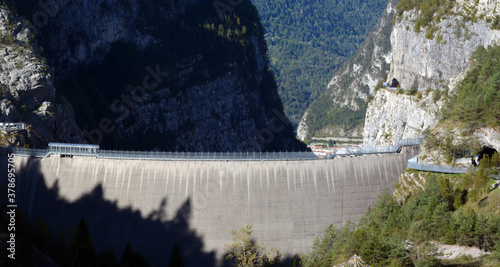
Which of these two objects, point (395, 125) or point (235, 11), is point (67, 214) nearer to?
point (395, 125)

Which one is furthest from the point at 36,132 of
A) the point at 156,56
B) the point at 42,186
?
the point at 156,56

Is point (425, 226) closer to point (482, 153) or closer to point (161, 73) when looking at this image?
point (482, 153)

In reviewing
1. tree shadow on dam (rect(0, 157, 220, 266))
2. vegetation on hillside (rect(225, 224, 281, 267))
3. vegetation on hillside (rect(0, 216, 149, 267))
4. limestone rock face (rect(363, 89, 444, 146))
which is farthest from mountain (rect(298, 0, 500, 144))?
vegetation on hillside (rect(0, 216, 149, 267))

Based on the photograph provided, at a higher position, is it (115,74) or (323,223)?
(115,74)

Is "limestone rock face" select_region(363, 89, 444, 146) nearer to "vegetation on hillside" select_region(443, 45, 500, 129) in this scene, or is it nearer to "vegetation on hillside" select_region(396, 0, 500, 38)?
"vegetation on hillside" select_region(443, 45, 500, 129)

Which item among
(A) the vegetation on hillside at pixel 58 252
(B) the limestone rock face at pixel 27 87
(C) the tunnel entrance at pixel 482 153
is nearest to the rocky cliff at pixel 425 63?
(C) the tunnel entrance at pixel 482 153

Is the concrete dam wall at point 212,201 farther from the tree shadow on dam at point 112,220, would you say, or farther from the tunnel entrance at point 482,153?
the tunnel entrance at point 482,153

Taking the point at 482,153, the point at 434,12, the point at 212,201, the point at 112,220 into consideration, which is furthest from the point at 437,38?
the point at 112,220
